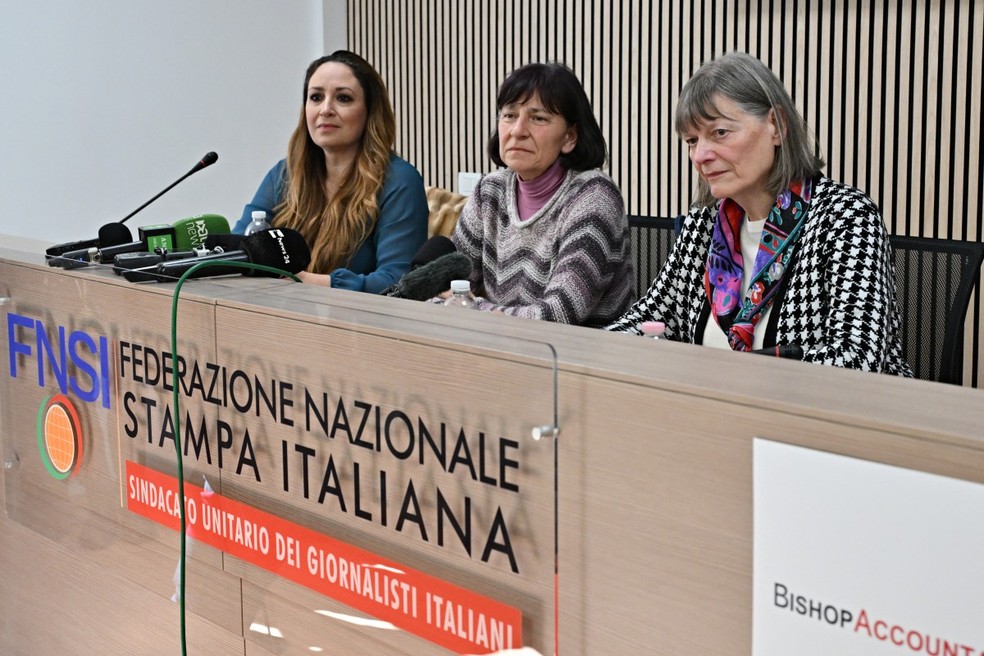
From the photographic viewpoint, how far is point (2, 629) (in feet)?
8.26

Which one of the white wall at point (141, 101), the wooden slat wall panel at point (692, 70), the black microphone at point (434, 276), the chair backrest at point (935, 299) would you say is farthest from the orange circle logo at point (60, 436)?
the white wall at point (141, 101)

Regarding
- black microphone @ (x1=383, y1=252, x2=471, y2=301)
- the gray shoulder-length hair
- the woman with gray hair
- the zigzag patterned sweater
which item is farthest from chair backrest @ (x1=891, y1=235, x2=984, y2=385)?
black microphone @ (x1=383, y1=252, x2=471, y2=301)

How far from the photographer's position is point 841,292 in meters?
2.01

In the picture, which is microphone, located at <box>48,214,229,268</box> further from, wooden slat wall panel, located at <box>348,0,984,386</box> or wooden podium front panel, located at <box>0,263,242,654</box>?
wooden slat wall panel, located at <box>348,0,984,386</box>

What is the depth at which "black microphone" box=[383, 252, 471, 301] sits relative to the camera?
7.64ft

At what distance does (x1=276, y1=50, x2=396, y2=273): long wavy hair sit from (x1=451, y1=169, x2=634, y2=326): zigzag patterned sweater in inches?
11.7

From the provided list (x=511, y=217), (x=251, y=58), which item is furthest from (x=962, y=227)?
(x=251, y=58)

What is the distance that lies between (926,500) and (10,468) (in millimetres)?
2004

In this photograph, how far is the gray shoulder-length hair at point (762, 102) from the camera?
87.0 inches

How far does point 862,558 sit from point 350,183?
2453 millimetres

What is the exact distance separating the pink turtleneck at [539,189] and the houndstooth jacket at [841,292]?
84 cm

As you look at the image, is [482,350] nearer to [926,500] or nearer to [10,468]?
[926,500]

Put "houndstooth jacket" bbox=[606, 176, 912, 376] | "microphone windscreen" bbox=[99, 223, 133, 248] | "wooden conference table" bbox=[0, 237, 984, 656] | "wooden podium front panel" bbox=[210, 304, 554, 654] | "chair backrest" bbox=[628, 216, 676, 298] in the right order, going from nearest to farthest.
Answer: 1. "wooden conference table" bbox=[0, 237, 984, 656]
2. "wooden podium front panel" bbox=[210, 304, 554, 654]
3. "houndstooth jacket" bbox=[606, 176, 912, 376]
4. "microphone windscreen" bbox=[99, 223, 133, 248]
5. "chair backrest" bbox=[628, 216, 676, 298]

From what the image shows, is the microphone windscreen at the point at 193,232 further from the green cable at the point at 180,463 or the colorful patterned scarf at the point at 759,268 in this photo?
the colorful patterned scarf at the point at 759,268
